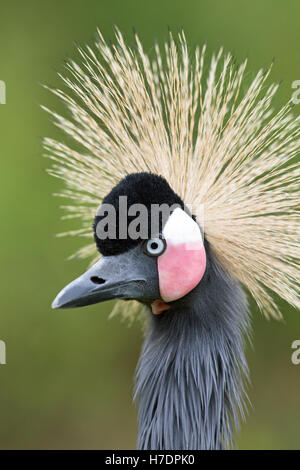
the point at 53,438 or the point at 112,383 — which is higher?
the point at 112,383

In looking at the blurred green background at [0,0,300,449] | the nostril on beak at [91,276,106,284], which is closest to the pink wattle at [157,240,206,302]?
the nostril on beak at [91,276,106,284]

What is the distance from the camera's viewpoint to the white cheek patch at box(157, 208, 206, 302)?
1161 millimetres

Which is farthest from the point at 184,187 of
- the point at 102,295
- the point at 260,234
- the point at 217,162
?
the point at 102,295

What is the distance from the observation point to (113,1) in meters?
2.51

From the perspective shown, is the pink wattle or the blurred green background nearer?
the pink wattle

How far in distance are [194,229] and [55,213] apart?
1.54 metres

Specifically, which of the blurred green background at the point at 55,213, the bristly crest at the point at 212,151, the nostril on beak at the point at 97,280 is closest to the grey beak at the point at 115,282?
the nostril on beak at the point at 97,280

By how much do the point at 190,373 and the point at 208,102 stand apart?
1.90ft

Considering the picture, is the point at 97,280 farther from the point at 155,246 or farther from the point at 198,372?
the point at 198,372

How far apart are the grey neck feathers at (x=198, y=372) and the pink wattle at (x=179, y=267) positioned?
5 cm

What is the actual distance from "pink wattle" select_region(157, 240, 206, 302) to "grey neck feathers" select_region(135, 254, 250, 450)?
47mm

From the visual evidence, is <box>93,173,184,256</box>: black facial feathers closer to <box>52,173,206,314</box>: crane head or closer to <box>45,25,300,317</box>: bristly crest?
<box>52,173,206,314</box>: crane head

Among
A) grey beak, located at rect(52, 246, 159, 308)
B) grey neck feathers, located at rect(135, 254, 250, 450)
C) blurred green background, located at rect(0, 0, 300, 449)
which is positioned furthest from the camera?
blurred green background, located at rect(0, 0, 300, 449)
